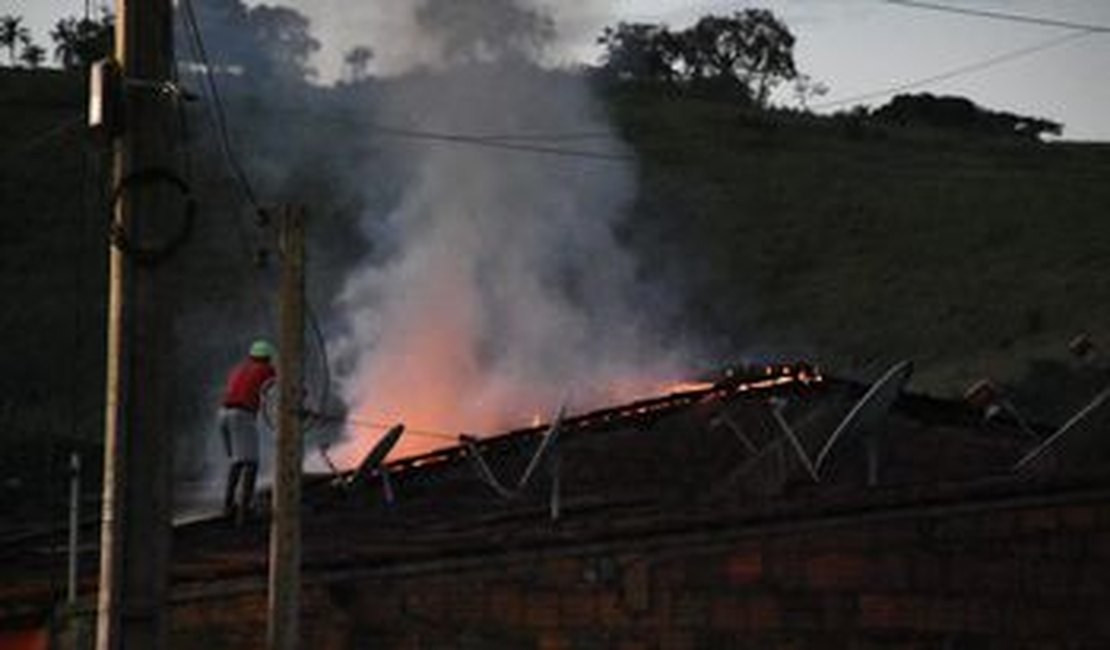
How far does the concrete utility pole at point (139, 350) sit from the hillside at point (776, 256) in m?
22.9

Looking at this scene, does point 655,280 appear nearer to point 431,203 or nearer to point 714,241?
point 714,241

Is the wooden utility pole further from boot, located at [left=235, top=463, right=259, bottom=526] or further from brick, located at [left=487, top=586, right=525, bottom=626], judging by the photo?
boot, located at [left=235, top=463, right=259, bottom=526]

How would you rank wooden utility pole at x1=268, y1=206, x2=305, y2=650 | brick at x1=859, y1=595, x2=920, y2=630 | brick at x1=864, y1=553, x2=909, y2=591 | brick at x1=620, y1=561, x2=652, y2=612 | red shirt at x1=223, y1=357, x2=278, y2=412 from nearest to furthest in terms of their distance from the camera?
Answer: 1. wooden utility pole at x1=268, y1=206, x2=305, y2=650
2. brick at x1=859, y1=595, x2=920, y2=630
3. brick at x1=864, y1=553, x2=909, y2=591
4. brick at x1=620, y1=561, x2=652, y2=612
5. red shirt at x1=223, y1=357, x2=278, y2=412

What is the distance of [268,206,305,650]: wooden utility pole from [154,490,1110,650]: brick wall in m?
2.24

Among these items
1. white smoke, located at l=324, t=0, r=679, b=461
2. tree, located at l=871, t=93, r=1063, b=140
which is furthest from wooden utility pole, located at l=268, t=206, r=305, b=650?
tree, located at l=871, t=93, r=1063, b=140

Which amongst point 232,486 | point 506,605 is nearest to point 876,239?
point 232,486

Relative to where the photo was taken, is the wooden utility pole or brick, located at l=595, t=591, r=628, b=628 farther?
brick, located at l=595, t=591, r=628, b=628

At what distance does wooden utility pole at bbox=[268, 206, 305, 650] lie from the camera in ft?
37.6

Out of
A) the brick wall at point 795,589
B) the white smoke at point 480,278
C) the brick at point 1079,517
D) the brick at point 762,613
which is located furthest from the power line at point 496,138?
the brick at point 1079,517

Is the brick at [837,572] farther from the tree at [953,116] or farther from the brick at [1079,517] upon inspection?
the tree at [953,116]

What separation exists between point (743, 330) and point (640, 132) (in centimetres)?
1922

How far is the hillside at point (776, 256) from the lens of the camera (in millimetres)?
42500

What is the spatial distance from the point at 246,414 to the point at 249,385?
0.26 meters

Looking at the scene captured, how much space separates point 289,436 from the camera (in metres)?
11.8
